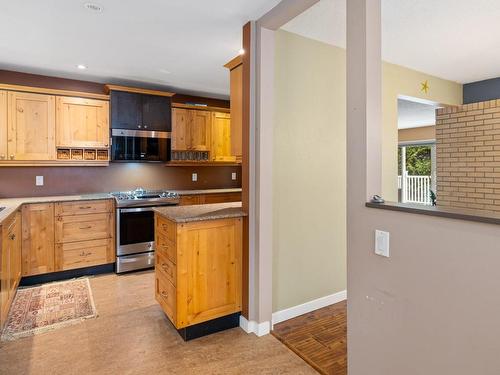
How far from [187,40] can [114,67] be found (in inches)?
51.4

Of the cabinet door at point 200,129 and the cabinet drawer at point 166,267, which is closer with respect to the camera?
the cabinet drawer at point 166,267

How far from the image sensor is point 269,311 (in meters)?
2.55

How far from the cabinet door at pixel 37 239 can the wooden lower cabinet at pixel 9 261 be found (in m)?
0.20

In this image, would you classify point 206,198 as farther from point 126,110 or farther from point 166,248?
point 166,248

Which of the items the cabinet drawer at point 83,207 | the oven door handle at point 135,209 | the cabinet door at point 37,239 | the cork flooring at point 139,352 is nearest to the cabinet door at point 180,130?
the oven door handle at point 135,209

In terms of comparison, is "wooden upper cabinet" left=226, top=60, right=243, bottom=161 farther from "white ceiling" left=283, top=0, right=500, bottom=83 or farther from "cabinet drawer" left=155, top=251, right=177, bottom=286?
"cabinet drawer" left=155, top=251, right=177, bottom=286

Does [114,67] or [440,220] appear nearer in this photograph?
[440,220]

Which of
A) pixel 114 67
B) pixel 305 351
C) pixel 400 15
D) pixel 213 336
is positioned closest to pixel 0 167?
pixel 114 67

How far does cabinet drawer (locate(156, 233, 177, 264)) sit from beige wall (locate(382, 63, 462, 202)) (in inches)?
88.9

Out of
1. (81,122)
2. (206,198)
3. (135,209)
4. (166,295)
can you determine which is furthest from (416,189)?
(81,122)

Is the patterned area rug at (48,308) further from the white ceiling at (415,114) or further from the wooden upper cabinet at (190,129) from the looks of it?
the white ceiling at (415,114)

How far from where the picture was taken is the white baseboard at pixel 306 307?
2.71 m

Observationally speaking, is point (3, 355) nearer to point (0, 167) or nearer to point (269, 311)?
point (269, 311)

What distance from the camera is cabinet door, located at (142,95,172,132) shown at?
438cm
